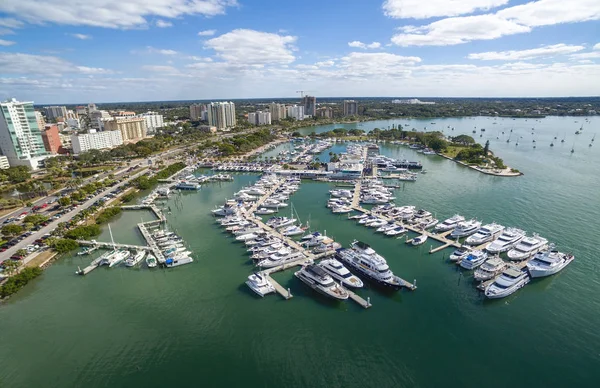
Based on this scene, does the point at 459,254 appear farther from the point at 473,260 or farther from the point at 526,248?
the point at 526,248

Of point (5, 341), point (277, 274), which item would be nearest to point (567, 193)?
point (277, 274)

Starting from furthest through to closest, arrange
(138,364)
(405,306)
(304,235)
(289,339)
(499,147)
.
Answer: (499,147), (304,235), (405,306), (289,339), (138,364)

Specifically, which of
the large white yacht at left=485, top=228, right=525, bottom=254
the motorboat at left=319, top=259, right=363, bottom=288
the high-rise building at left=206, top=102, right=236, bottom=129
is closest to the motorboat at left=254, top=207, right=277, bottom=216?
the motorboat at left=319, top=259, right=363, bottom=288

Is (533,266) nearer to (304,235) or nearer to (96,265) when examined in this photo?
(304,235)

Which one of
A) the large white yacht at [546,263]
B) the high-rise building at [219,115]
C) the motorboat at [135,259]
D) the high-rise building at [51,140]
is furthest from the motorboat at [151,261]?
the high-rise building at [219,115]

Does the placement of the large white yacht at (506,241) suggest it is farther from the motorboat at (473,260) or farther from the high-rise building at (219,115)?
the high-rise building at (219,115)

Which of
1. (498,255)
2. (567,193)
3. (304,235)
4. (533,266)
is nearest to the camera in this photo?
(533,266)
